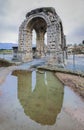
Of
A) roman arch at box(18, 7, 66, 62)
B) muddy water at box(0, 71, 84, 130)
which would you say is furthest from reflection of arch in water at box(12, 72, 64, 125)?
roman arch at box(18, 7, 66, 62)

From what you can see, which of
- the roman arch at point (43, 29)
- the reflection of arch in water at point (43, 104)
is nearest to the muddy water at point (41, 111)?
the reflection of arch in water at point (43, 104)

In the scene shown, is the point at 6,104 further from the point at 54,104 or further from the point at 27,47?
the point at 27,47

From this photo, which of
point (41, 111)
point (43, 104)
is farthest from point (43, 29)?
point (41, 111)

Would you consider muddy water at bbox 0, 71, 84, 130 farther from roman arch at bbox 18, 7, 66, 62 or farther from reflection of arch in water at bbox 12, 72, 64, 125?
roman arch at bbox 18, 7, 66, 62

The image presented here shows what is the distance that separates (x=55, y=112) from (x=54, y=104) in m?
0.69

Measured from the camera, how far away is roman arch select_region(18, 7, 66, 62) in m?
15.7

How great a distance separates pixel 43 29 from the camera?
24.2 meters

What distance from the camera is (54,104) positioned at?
5180 millimetres

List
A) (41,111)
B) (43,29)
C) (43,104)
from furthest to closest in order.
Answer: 1. (43,29)
2. (43,104)
3. (41,111)

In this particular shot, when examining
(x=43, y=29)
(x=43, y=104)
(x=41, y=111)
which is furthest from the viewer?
(x=43, y=29)

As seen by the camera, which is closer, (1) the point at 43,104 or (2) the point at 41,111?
(2) the point at 41,111

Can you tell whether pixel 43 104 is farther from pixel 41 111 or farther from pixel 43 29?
pixel 43 29

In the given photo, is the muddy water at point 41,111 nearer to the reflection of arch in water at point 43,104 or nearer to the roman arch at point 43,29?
the reflection of arch in water at point 43,104

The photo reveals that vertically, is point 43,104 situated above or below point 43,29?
below
